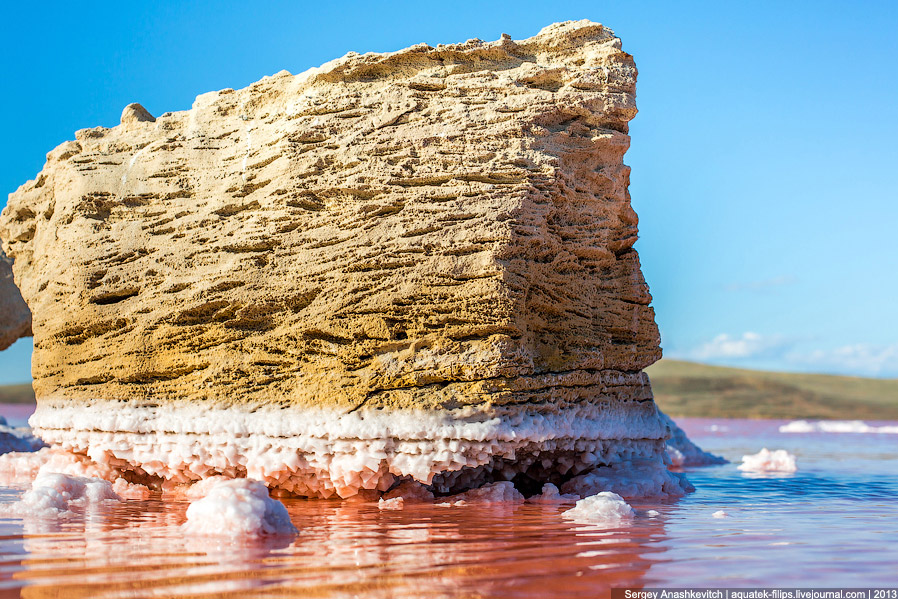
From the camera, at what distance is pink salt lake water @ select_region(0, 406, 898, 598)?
2893 millimetres

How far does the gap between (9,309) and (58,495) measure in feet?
27.0

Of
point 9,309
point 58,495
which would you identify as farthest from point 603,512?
point 9,309

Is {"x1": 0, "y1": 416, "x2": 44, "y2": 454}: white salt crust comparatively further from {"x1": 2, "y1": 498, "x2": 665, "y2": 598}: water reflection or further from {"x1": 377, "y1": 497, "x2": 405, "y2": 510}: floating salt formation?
{"x1": 377, "y1": 497, "x2": 405, "y2": 510}: floating salt formation

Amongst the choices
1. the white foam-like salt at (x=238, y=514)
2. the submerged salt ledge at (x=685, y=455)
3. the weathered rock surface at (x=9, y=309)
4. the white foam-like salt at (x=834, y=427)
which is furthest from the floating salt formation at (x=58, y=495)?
the white foam-like salt at (x=834, y=427)

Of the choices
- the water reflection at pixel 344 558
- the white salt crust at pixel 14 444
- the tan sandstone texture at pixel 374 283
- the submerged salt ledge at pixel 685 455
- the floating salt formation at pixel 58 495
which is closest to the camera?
the water reflection at pixel 344 558

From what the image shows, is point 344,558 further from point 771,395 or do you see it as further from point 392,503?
point 771,395

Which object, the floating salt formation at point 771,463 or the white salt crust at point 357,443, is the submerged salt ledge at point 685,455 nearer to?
the floating salt formation at point 771,463

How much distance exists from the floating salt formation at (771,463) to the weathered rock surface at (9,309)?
35.4ft

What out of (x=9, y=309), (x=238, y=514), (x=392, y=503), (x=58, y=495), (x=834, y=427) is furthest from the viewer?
(x=834, y=427)

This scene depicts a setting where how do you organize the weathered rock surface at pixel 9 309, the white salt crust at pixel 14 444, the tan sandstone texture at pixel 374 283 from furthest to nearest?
the weathered rock surface at pixel 9 309 → the white salt crust at pixel 14 444 → the tan sandstone texture at pixel 374 283

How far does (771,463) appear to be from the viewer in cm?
958

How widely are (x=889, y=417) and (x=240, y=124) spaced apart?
3187 centimetres

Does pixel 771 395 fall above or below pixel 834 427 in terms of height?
above

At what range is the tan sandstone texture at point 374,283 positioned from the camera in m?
5.37
